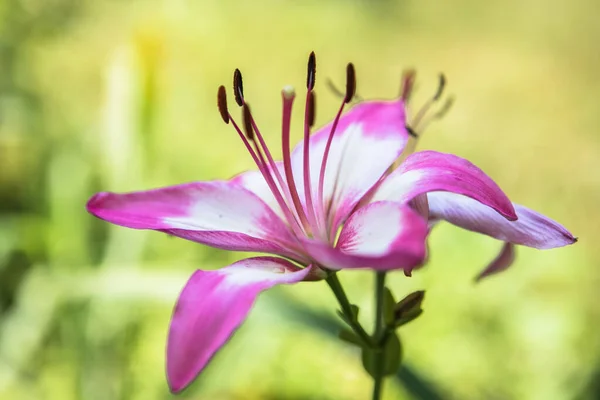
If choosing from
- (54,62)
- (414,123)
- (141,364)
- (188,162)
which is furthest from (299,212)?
(54,62)

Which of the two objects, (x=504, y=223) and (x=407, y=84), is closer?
(x=504, y=223)

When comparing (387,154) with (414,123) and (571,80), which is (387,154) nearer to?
(414,123)

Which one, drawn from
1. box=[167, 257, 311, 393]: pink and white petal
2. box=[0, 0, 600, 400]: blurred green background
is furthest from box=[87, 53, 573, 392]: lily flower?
box=[0, 0, 600, 400]: blurred green background

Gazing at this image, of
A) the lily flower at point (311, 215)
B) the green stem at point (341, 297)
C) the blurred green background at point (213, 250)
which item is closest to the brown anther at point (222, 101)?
the lily flower at point (311, 215)

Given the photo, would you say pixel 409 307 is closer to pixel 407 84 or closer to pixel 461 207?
pixel 461 207

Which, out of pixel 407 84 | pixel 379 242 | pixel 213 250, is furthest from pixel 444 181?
pixel 213 250

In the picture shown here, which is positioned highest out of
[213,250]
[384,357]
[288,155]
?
[288,155]

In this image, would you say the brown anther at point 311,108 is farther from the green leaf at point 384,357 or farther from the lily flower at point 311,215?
the green leaf at point 384,357
